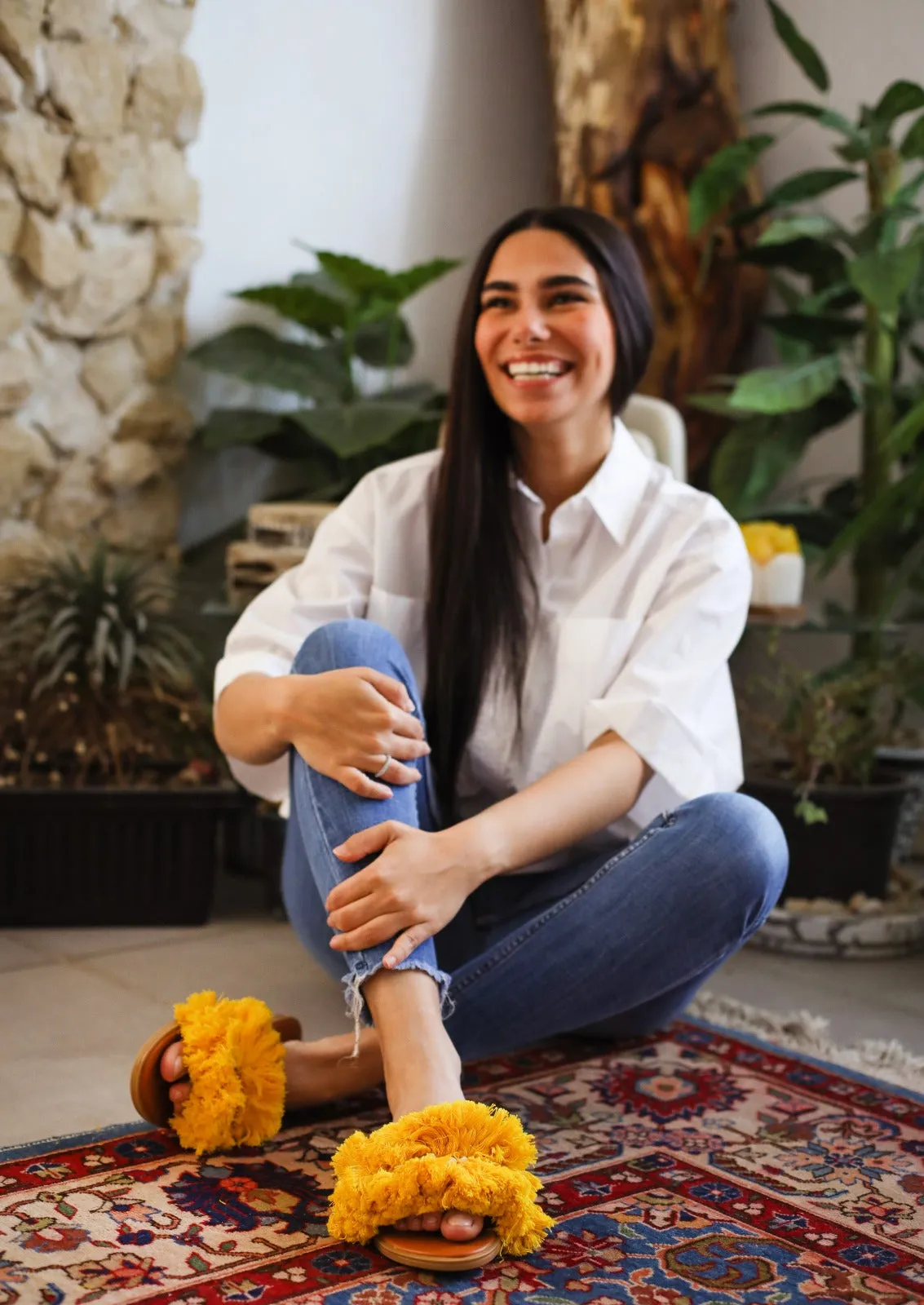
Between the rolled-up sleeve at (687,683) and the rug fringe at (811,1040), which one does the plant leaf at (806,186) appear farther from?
the rug fringe at (811,1040)

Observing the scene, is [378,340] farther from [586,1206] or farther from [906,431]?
[586,1206]

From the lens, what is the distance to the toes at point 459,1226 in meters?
1.24

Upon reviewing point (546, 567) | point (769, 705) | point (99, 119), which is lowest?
point (769, 705)

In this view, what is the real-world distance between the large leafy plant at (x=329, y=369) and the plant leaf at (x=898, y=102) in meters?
0.83

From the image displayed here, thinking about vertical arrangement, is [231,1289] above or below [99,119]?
below

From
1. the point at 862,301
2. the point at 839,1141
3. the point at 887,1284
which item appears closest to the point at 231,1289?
the point at 887,1284

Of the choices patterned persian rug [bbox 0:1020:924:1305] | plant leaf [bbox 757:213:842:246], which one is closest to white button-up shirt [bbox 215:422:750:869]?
patterned persian rug [bbox 0:1020:924:1305]

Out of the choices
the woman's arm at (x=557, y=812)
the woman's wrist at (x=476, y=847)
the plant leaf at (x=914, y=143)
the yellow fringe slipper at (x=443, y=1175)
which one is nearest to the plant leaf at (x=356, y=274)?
the plant leaf at (x=914, y=143)

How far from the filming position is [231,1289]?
1206mm

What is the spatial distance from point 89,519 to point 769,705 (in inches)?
58.1

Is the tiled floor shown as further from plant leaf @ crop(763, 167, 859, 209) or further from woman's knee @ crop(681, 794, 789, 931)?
plant leaf @ crop(763, 167, 859, 209)

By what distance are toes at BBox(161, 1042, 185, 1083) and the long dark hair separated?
0.43 m

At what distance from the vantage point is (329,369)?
9.68ft

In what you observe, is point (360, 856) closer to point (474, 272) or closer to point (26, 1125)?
point (26, 1125)
